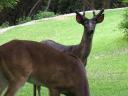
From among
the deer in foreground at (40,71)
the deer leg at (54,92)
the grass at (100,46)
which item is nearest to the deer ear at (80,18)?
the grass at (100,46)

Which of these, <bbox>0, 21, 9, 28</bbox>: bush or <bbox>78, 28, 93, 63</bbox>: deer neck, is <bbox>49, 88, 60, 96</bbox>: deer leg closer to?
<bbox>78, 28, 93, 63</bbox>: deer neck

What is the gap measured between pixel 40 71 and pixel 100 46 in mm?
15144

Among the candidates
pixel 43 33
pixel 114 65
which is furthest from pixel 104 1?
pixel 114 65

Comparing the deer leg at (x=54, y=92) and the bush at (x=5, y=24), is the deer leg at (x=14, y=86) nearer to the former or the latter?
the deer leg at (x=54, y=92)

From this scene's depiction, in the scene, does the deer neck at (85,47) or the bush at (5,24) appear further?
the bush at (5,24)

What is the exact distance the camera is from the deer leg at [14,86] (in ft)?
25.2

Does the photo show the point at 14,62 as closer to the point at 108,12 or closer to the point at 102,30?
the point at 102,30

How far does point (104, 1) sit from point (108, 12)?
11.8 meters

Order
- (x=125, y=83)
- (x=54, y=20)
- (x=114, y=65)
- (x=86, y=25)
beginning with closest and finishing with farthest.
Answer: (x=86, y=25) → (x=125, y=83) → (x=114, y=65) → (x=54, y=20)

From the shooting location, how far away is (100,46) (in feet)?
74.8

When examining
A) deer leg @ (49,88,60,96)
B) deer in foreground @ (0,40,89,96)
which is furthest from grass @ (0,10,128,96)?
deer leg @ (49,88,60,96)

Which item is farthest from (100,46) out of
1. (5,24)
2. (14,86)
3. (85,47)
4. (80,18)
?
(5,24)

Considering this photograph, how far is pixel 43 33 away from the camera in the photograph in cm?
3011

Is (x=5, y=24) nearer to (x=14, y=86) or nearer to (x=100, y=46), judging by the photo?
(x=100, y=46)
